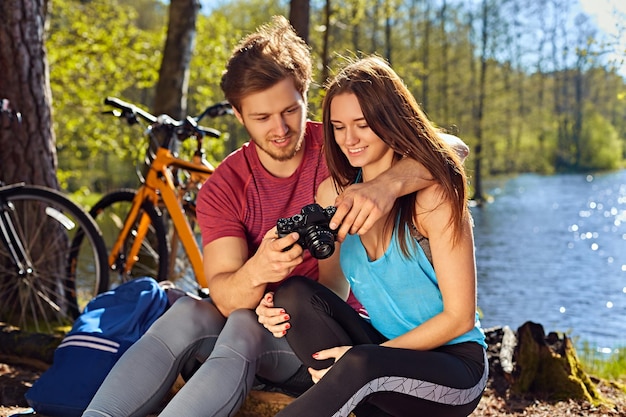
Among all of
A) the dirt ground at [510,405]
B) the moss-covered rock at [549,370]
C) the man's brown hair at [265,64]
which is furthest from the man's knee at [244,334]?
the moss-covered rock at [549,370]

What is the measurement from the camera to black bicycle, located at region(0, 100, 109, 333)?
13.9 feet

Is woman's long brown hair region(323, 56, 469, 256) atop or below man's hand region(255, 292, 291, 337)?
atop

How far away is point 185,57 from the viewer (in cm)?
641

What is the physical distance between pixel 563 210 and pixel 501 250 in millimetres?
8079

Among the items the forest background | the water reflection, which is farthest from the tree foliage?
the water reflection

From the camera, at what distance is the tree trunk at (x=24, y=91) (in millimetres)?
4602

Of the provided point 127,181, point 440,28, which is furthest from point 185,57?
point 440,28

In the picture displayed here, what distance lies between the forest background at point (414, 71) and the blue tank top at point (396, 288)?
25.0 inches

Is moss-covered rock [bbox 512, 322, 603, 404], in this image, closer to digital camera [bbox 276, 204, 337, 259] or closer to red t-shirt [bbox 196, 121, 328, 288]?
red t-shirt [bbox 196, 121, 328, 288]

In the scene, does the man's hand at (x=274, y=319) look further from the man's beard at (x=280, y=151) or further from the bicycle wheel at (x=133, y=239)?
the bicycle wheel at (x=133, y=239)

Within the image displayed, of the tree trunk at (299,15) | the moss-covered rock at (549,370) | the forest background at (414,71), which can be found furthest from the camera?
the forest background at (414,71)

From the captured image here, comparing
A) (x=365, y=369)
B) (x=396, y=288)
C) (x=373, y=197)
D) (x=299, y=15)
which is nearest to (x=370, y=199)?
(x=373, y=197)

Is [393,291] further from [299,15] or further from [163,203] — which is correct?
[299,15]

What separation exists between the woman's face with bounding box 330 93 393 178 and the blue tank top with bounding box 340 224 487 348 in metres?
0.24
